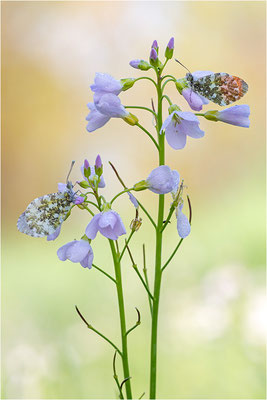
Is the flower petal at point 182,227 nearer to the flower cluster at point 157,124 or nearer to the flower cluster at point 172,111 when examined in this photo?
the flower cluster at point 157,124

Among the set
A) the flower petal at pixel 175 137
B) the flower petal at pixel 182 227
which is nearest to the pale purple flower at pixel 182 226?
the flower petal at pixel 182 227

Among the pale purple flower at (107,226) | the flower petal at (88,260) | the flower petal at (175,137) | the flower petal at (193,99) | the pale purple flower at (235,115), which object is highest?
the flower petal at (193,99)

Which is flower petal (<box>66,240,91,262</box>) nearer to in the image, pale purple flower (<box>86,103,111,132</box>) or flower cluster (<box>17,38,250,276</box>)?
flower cluster (<box>17,38,250,276</box>)

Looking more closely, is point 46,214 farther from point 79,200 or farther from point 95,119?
point 95,119


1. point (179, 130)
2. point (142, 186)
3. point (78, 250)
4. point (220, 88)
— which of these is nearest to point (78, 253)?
point (78, 250)

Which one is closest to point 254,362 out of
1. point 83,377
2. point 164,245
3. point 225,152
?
→ point 83,377

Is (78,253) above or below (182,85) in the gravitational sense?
below
